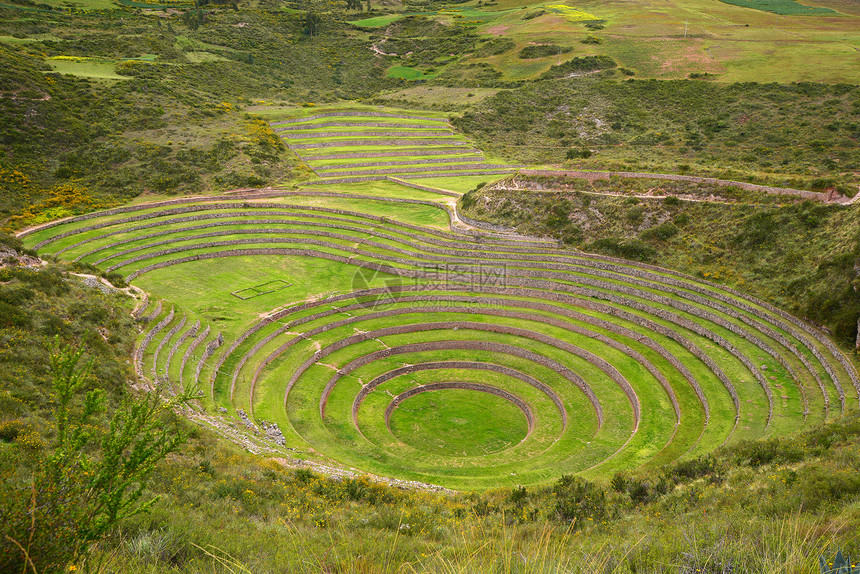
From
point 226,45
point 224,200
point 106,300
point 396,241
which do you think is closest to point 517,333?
point 396,241

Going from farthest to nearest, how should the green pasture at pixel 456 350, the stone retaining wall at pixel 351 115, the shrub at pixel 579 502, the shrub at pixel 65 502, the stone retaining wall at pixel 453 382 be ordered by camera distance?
the stone retaining wall at pixel 351 115
the stone retaining wall at pixel 453 382
the green pasture at pixel 456 350
the shrub at pixel 579 502
the shrub at pixel 65 502

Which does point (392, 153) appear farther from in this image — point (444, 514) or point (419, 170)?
point (444, 514)

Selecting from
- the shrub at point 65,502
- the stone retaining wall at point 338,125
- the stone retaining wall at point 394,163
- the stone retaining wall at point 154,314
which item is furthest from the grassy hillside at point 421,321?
the stone retaining wall at point 394,163

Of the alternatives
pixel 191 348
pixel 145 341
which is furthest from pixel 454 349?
pixel 145 341

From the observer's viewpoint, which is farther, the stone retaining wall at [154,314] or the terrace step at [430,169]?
the terrace step at [430,169]

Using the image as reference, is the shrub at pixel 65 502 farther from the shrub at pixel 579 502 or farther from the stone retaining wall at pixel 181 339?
the stone retaining wall at pixel 181 339

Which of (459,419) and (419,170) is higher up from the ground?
(419,170)

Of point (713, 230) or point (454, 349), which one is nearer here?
point (454, 349)

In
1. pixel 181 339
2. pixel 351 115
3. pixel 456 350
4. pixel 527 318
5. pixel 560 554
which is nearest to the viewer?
pixel 560 554

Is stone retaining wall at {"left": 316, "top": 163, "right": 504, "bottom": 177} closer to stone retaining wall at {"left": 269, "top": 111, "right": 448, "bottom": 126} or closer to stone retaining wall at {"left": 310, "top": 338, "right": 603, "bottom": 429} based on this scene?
stone retaining wall at {"left": 269, "top": 111, "right": 448, "bottom": 126}

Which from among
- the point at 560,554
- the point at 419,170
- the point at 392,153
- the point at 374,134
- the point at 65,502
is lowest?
the point at 560,554
